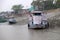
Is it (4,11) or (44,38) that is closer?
(44,38)

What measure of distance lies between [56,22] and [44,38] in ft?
0.71

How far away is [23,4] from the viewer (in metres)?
1.96

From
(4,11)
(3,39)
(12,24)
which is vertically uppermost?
(4,11)

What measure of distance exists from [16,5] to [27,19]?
198 millimetres

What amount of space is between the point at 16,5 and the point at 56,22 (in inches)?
18.8

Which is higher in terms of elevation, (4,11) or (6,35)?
(4,11)

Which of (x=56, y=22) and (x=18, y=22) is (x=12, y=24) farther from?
(x=56, y=22)

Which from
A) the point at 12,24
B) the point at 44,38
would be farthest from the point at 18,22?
the point at 44,38

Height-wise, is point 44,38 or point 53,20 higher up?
point 53,20

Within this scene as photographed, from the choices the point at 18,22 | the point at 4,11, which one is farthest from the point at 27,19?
the point at 4,11

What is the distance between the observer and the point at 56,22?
1886 millimetres

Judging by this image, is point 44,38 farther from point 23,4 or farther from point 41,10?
point 23,4

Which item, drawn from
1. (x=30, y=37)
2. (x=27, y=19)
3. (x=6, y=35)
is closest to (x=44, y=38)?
(x=30, y=37)

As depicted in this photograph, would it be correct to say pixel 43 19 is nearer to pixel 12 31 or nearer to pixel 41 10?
pixel 41 10
